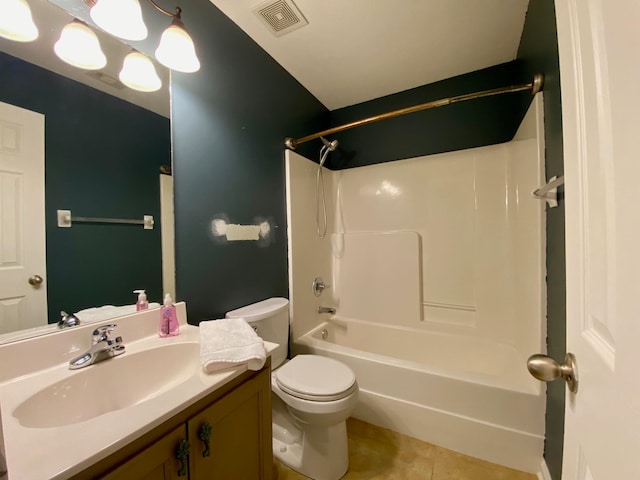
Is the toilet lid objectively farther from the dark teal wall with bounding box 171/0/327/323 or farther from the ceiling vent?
the ceiling vent

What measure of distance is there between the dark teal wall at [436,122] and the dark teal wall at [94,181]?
170 cm

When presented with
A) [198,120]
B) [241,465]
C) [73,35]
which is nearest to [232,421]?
[241,465]

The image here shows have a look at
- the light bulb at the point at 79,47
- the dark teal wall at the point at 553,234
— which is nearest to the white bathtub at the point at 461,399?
the dark teal wall at the point at 553,234

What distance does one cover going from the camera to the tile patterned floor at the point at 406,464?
1.30 m

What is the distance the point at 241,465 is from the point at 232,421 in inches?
6.9

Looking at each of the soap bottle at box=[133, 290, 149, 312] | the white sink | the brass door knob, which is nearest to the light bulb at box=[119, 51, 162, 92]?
the soap bottle at box=[133, 290, 149, 312]

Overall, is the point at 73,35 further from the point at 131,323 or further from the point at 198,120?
the point at 131,323

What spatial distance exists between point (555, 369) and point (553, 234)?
0.92 m

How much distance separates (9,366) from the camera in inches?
30.4

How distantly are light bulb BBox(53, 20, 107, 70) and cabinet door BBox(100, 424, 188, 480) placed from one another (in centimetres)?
128


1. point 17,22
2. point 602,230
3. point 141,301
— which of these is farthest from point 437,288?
point 17,22

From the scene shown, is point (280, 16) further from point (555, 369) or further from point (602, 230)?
Answer: point (555, 369)

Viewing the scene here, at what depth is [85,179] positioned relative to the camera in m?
0.98

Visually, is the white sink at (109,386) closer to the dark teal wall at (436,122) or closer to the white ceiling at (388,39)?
the white ceiling at (388,39)
